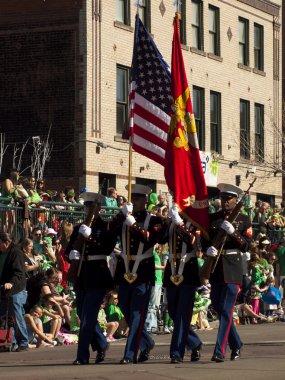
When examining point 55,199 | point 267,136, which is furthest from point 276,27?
point 55,199

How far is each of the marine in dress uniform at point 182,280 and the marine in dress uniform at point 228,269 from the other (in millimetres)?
270

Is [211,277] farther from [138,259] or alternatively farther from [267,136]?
[267,136]

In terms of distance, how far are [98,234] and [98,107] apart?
664 inches

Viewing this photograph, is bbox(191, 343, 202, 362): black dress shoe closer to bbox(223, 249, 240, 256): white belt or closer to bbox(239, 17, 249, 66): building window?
bbox(223, 249, 240, 256): white belt

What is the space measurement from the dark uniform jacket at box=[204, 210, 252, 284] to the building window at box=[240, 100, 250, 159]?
76.5 ft

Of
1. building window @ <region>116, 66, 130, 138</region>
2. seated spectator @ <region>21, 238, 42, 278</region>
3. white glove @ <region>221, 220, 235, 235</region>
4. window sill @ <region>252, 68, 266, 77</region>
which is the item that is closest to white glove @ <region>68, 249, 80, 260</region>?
white glove @ <region>221, 220, 235, 235</region>

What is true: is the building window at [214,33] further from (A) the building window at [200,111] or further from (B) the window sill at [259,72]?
(B) the window sill at [259,72]

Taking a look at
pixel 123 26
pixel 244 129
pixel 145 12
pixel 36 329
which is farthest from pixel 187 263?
pixel 244 129

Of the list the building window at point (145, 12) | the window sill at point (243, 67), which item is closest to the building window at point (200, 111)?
the window sill at point (243, 67)

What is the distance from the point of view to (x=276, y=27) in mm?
40469

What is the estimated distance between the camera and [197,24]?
1415 inches

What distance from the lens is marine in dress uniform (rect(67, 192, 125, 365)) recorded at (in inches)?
559

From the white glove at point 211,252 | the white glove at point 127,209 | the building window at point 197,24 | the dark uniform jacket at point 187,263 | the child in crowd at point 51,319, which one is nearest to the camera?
the white glove at point 211,252

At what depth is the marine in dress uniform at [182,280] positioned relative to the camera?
14297mm
